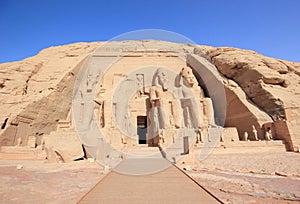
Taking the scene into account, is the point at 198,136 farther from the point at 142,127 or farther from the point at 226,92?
the point at 142,127

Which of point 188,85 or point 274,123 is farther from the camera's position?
point 188,85

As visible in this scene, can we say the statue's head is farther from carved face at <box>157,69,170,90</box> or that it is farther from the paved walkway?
the paved walkway

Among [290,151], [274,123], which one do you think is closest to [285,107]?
[274,123]

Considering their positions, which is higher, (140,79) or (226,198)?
(140,79)

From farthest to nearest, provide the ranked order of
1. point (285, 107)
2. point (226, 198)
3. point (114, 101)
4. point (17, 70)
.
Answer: point (17, 70) → point (114, 101) → point (285, 107) → point (226, 198)

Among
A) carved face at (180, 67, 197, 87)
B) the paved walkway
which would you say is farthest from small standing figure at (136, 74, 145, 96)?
the paved walkway

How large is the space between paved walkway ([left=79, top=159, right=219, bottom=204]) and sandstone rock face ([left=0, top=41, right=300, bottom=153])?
7.86 m

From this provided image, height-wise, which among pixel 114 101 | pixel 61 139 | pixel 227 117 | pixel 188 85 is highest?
pixel 188 85

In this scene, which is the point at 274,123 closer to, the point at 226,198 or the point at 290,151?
the point at 290,151

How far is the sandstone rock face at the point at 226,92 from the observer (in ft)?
33.9

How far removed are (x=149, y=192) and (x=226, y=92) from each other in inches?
460

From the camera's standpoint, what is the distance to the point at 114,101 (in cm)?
1273

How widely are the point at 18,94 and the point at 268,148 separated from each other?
14.5m

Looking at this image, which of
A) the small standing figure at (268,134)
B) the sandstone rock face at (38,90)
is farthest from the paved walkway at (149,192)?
the sandstone rock face at (38,90)
